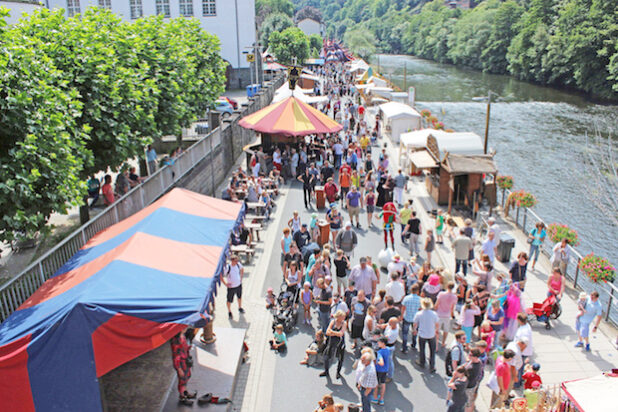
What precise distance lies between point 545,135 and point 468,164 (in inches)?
838

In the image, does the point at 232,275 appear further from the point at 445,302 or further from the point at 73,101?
the point at 73,101

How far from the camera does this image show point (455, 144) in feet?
60.3

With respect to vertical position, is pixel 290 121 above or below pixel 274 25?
below

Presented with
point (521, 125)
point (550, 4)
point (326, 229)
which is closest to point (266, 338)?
point (326, 229)

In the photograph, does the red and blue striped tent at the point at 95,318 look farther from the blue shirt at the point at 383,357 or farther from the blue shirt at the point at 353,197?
the blue shirt at the point at 353,197

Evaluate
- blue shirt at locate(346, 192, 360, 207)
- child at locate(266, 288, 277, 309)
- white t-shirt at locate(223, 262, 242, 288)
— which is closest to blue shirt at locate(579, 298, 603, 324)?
child at locate(266, 288, 277, 309)

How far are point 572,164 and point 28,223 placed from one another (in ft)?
90.7

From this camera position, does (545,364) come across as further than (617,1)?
No

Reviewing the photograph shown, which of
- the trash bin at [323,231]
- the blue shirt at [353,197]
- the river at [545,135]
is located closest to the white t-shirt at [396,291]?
the trash bin at [323,231]

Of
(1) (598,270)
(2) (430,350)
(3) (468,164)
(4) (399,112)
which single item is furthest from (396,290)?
(4) (399,112)

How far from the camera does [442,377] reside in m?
8.53

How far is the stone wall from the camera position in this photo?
17.2 metres

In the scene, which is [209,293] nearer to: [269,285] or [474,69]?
[269,285]

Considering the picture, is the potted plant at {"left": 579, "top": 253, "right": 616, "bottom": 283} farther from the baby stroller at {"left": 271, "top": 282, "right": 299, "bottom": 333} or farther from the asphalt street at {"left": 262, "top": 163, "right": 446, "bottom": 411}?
the baby stroller at {"left": 271, "top": 282, "right": 299, "bottom": 333}
